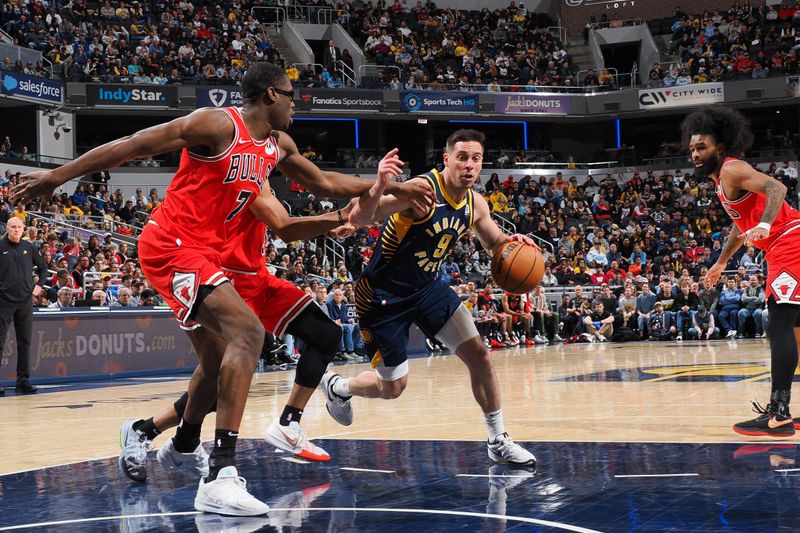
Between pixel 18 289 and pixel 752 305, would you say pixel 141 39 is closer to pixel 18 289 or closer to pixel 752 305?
pixel 752 305

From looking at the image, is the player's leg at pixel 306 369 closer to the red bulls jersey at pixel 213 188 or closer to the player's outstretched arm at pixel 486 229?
the red bulls jersey at pixel 213 188

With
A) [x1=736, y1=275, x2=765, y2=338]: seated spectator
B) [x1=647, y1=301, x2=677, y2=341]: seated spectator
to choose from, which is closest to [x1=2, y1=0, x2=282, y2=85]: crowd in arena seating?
[x1=647, y1=301, x2=677, y2=341]: seated spectator

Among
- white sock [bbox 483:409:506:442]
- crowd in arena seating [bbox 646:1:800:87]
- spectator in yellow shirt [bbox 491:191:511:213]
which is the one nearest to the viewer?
white sock [bbox 483:409:506:442]

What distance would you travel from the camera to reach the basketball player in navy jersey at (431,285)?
18.7 ft

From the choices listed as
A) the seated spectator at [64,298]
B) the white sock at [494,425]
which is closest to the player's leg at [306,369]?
the white sock at [494,425]

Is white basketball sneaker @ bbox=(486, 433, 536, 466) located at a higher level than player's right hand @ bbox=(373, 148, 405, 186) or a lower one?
lower

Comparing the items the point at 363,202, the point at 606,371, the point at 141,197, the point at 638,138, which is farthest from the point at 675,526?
the point at 638,138

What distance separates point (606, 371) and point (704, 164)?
6.34 m

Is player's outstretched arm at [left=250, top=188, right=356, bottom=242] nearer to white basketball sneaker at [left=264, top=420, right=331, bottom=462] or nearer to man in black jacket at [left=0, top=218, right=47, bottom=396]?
white basketball sneaker at [left=264, top=420, right=331, bottom=462]

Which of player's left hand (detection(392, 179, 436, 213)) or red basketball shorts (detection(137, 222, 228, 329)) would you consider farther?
player's left hand (detection(392, 179, 436, 213))

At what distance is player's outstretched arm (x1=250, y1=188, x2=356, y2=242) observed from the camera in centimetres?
507

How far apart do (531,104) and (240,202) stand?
3165cm

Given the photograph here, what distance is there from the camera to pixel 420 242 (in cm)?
577

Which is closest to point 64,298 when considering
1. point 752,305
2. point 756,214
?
point 756,214
